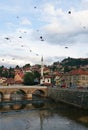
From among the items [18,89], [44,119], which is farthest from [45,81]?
[44,119]

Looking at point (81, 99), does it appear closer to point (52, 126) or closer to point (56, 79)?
point (52, 126)

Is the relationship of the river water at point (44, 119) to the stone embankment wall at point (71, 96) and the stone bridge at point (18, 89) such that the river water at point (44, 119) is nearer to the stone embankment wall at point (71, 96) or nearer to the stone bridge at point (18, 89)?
the stone embankment wall at point (71, 96)

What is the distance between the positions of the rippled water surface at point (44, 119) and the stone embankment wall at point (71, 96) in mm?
4403

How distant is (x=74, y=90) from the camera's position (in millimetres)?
83375

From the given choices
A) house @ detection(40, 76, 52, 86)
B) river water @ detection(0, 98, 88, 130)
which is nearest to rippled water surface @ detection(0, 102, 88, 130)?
river water @ detection(0, 98, 88, 130)

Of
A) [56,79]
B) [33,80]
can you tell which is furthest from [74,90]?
[56,79]

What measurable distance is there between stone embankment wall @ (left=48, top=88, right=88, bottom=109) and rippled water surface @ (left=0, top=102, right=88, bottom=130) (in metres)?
4.40

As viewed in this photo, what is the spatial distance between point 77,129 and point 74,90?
105 ft

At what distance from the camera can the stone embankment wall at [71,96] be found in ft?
244

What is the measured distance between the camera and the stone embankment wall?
74500 mm

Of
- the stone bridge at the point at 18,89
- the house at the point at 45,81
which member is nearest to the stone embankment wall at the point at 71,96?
the stone bridge at the point at 18,89

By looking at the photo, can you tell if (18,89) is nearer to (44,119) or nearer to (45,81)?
(44,119)

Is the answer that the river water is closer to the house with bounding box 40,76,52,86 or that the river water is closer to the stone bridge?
the stone bridge

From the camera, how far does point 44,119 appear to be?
60.7 metres
